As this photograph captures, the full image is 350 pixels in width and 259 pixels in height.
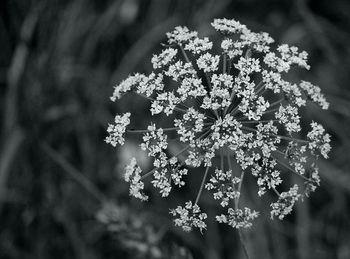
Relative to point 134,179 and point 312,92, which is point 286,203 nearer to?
point 312,92

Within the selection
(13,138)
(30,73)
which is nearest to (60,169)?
(13,138)

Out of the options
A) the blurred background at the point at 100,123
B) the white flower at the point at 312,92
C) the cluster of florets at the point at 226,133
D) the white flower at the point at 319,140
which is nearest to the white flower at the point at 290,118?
the cluster of florets at the point at 226,133

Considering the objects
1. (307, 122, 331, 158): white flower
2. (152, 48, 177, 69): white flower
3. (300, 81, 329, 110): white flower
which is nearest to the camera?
(307, 122, 331, 158): white flower

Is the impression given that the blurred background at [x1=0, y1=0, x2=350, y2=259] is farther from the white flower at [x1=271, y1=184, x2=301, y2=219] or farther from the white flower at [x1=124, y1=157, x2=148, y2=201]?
the white flower at [x1=271, y1=184, x2=301, y2=219]

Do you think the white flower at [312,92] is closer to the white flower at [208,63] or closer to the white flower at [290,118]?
the white flower at [290,118]

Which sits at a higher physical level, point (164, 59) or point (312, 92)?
point (312, 92)

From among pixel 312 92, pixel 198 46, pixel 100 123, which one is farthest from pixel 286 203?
pixel 100 123

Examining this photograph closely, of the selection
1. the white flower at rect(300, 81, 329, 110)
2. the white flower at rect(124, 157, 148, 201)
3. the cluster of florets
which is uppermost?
the white flower at rect(300, 81, 329, 110)

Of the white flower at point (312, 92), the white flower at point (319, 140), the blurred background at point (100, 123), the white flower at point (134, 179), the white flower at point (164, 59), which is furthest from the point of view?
the blurred background at point (100, 123)

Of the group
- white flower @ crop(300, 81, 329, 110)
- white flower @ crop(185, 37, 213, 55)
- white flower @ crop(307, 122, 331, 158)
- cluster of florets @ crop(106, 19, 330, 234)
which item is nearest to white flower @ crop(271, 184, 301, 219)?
cluster of florets @ crop(106, 19, 330, 234)
